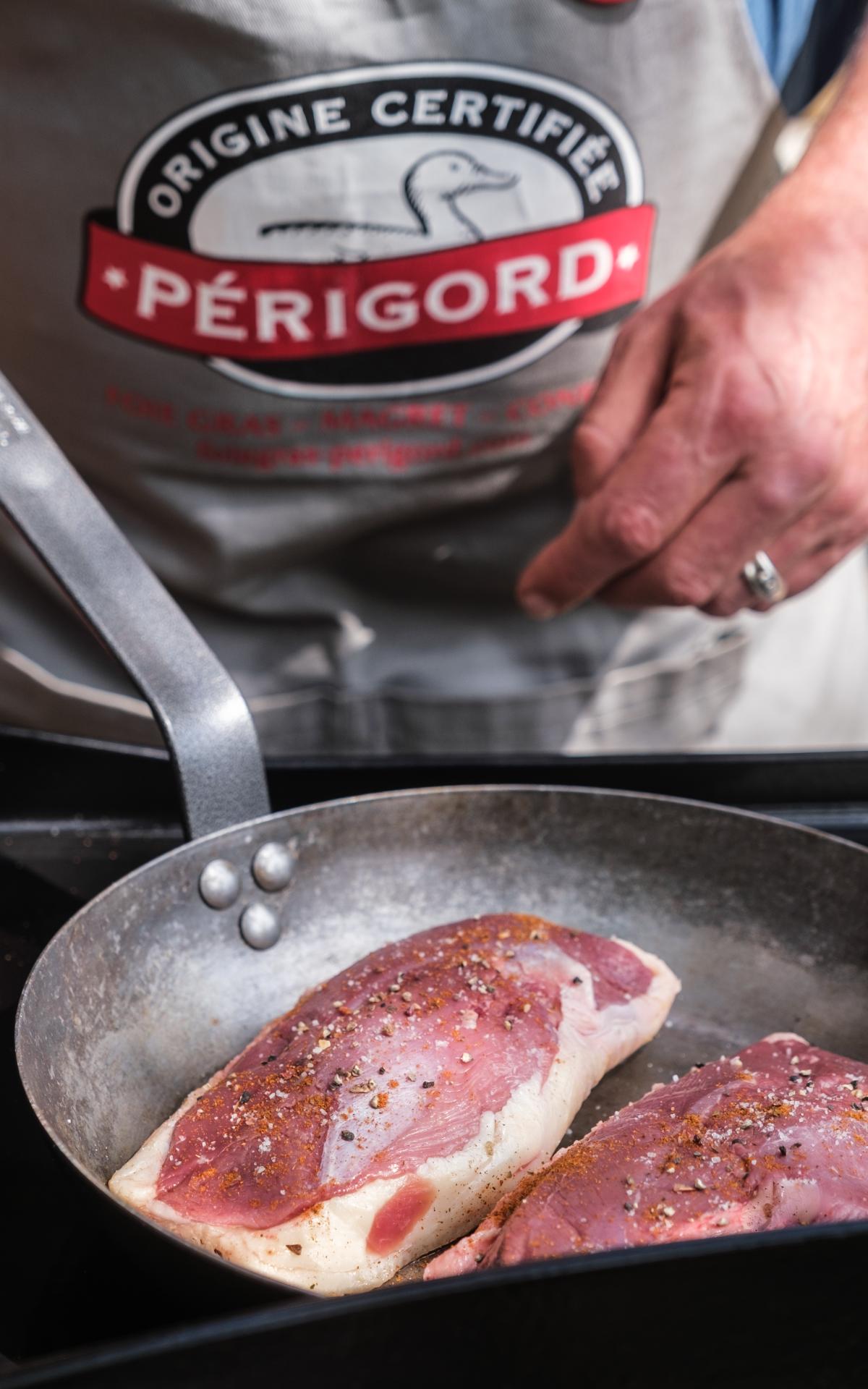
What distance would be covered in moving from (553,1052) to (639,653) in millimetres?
973

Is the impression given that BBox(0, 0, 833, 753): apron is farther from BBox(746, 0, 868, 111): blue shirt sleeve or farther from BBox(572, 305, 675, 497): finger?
BBox(572, 305, 675, 497): finger

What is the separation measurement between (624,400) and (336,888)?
0.60 m

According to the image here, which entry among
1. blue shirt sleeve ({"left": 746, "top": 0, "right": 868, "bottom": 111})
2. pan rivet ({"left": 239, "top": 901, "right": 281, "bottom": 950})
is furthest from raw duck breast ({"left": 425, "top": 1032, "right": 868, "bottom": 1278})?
blue shirt sleeve ({"left": 746, "top": 0, "right": 868, "bottom": 111})

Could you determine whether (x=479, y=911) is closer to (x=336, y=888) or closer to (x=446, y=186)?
(x=336, y=888)

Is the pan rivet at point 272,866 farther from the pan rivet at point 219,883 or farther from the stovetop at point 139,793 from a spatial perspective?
the stovetop at point 139,793

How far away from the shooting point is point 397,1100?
0.88m

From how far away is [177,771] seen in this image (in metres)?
1.01

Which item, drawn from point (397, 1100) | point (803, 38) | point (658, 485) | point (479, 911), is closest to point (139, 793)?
point (479, 911)

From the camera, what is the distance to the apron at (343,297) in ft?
4.36

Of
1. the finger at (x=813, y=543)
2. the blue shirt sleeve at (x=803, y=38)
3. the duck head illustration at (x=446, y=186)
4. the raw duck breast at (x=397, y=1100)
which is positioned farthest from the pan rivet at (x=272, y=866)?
the blue shirt sleeve at (x=803, y=38)

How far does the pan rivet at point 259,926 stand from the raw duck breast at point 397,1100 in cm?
9

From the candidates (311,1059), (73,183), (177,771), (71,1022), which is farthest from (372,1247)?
(73,183)

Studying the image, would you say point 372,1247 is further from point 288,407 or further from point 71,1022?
point 288,407

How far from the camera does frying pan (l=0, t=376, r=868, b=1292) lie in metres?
0.99
